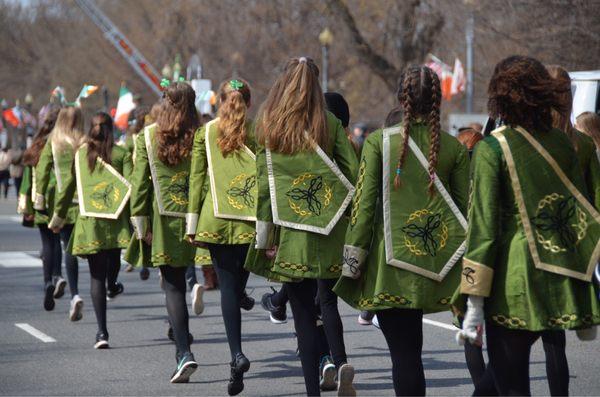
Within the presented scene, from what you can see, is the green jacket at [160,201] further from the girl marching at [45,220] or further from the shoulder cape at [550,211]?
the shoulder cape at [550,211]

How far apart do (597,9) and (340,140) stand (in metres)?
13.0

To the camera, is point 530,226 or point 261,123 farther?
point 261,123

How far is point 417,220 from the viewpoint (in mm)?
5711

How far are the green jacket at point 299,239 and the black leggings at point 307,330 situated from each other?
133mm

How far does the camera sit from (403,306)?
18.4 feet

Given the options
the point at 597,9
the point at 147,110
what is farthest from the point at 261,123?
the point at 597,9

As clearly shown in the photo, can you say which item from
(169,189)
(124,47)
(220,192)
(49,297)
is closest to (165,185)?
(169,189)

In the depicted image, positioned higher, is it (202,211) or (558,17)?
(558,17)

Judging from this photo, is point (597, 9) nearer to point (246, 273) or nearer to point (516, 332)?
point (246, 273)

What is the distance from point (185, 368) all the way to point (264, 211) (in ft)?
5.42

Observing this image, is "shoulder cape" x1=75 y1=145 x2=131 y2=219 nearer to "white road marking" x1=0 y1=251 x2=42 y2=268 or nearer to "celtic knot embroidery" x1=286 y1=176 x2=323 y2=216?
"celtic knot embroidery" x1=286 y1=176 x2=323 y2=216

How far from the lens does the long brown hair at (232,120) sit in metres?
7.61

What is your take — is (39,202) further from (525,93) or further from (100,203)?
(525,93)

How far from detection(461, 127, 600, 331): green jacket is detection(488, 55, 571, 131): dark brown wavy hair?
0.05 meters
